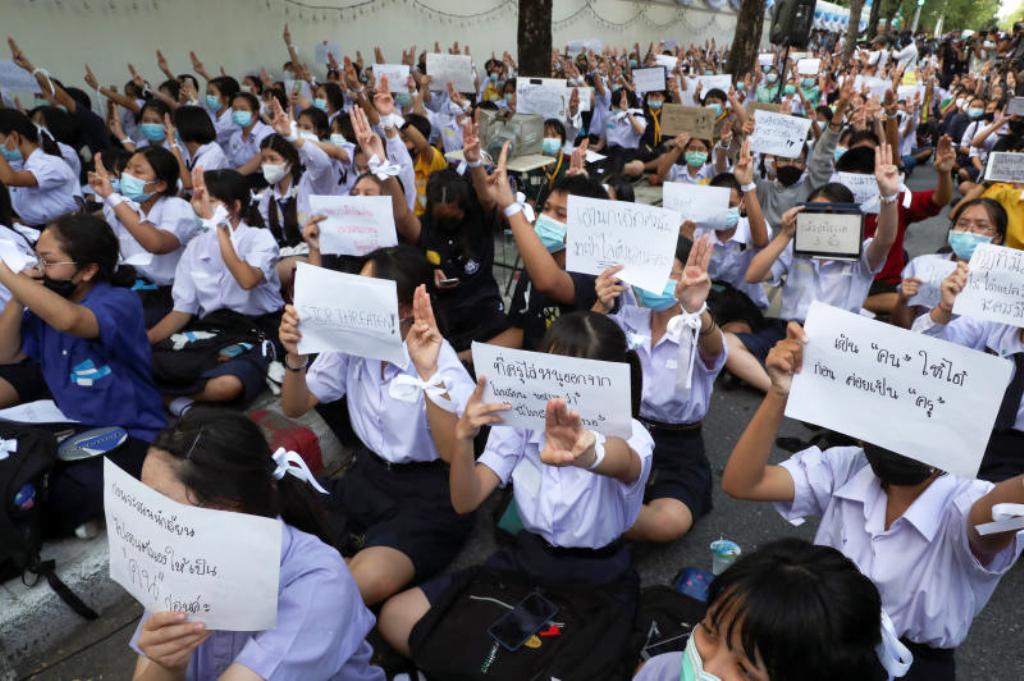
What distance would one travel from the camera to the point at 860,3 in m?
18.8

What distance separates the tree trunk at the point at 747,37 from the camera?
39.9ft

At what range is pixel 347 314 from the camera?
2.35 meters

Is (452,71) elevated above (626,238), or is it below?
above

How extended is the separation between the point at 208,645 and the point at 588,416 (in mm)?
1145

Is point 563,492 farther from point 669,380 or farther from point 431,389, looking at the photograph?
point 669,380

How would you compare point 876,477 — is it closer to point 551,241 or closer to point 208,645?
point 208,645

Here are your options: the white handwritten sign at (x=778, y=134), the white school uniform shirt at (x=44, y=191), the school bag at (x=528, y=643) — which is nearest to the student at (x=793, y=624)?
the school bag at (x=528, y=643)

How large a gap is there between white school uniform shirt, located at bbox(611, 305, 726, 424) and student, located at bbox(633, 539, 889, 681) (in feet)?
5.16

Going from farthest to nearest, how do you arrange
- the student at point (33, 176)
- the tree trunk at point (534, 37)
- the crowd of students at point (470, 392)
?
the tree trunk at point (534, 37)
the student at point (33, 176)
the crowd of students at point (470, 392)

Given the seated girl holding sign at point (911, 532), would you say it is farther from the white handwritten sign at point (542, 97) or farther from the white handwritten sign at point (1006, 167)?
the white handwritten sign at point (542, 97)

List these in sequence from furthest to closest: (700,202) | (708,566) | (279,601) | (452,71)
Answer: (452,71), (700,202), (708,566), (279,601)

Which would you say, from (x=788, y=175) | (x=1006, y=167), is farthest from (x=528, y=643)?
(x=788, y=175)

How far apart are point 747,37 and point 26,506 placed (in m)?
13.4

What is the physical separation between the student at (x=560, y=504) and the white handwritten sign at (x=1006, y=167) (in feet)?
12.9
